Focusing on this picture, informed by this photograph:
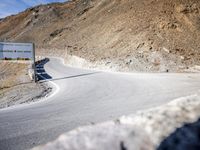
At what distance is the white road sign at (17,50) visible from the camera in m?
21.3

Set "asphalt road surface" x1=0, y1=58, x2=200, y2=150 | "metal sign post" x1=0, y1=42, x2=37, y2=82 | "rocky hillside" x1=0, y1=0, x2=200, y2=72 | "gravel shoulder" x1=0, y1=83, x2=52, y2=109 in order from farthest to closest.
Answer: "rocky hillside" x1=0, y1=0, x2=200, y2=72, "metal sign post" x1=0, y1=42, x2=37, y2=82, "gravel shoulder" x1=0, y1=83, x2=52, y2=109, "asphalt road surface" x1=0, y1=58, x2=200, y2=150

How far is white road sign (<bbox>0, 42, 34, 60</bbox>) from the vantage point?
2127 cm

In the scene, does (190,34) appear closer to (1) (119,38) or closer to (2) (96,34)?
(1) (119,38)

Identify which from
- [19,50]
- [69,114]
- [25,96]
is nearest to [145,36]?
[19,50]

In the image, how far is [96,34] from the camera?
46.7 metres

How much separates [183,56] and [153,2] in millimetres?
15535

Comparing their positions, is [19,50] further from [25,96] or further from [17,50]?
[25,96]

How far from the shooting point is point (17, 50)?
70.3 ft

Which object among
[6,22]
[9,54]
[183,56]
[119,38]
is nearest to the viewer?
[9,54]

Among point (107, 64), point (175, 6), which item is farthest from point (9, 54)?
point (175, 6)

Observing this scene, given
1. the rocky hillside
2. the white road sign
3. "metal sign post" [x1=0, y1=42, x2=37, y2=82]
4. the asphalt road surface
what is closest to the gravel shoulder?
the asphalt road surface

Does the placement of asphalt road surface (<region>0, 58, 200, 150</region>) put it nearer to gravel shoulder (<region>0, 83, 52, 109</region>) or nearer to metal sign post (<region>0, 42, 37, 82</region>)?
gravel shoulder (<region>0, 83, 52, 109</region>)

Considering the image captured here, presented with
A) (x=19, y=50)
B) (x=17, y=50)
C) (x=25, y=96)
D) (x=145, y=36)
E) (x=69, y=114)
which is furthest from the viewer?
(x=145, y=36)

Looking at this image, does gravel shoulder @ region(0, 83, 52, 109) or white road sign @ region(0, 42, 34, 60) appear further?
white road sign @ region(0, 42, 34, 60)
